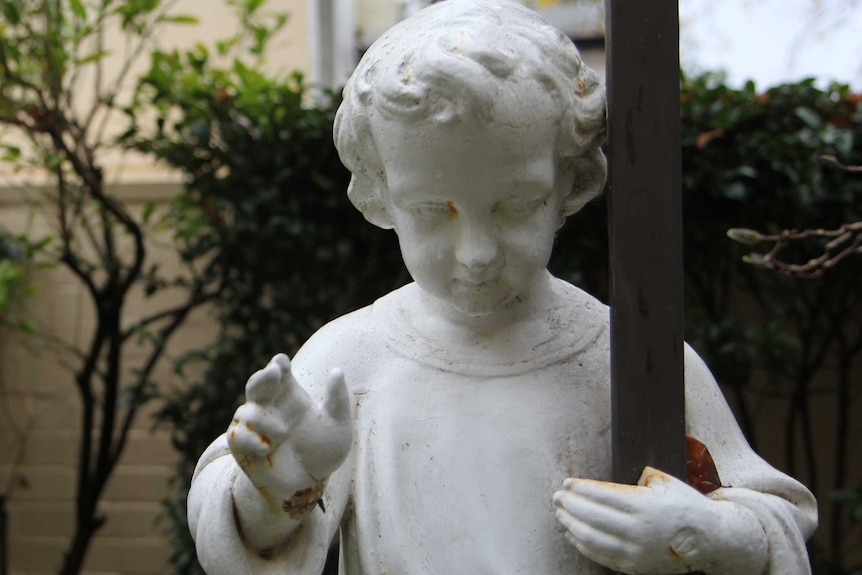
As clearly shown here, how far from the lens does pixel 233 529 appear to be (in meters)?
1.35

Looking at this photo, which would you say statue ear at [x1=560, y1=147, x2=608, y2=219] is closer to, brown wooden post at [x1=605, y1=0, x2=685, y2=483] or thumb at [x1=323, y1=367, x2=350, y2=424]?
brown wooden post at [x1=605, y1=0, x2=685, y2=483]

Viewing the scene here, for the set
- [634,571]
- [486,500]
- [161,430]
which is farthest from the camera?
[161,430]

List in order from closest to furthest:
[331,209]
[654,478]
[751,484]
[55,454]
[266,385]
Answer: [266,385]
[654,478]
[751,484]
[331,209]
[55,454]

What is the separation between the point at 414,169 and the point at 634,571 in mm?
554

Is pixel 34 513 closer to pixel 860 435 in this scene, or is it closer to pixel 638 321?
pixel 860 435

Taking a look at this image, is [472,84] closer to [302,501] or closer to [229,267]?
[302,501]

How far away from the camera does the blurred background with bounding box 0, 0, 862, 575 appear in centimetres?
340

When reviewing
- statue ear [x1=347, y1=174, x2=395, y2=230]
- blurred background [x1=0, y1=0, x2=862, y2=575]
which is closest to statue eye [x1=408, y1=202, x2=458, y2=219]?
statue ear [x1=347, y1=174, x2=395, y2=230]

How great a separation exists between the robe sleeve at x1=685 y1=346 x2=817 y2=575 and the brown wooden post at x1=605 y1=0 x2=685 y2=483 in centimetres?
12

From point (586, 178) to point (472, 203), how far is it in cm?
23

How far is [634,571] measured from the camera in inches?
51.3

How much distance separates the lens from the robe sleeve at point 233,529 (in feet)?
4.41

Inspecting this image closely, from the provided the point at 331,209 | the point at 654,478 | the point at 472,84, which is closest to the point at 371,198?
the point at 472,84

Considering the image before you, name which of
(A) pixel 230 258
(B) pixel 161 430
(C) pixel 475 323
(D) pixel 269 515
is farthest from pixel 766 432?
(D) pixel 269 515
